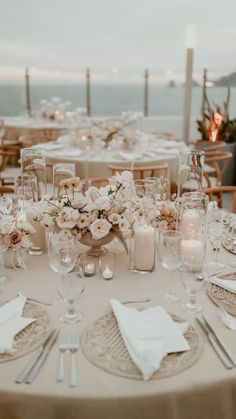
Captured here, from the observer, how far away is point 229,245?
197 centimetres

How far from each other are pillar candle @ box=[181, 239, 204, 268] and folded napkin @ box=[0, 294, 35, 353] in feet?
1.79

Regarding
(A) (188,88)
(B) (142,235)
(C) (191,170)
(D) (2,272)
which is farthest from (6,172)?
(B) (142,235)

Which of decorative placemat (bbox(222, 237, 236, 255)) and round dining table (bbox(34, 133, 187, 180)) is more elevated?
round dining table (bbox(34, 133, 187, 180))

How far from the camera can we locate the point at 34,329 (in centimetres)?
135

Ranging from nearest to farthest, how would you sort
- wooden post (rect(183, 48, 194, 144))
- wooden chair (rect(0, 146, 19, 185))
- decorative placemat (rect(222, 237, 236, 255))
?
1. decorative placemat (rect(222, 237, 236, 255))
2. wooden chair (rect(0, 146, 19, 185))
3. wooden post (rect(183, 48, 194, 144))

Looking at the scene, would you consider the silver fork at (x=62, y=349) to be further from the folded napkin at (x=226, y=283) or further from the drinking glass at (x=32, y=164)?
the drinking glass at (x=32, y=164)

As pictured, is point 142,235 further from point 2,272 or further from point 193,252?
point 2,272

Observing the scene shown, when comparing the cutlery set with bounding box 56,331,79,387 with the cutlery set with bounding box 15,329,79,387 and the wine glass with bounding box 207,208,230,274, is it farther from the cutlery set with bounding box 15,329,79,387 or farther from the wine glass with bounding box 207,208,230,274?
the wine glass with bounding box 207,208,230,274

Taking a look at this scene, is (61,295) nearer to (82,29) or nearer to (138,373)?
(138,373)

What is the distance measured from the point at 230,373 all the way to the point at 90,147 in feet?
11.5

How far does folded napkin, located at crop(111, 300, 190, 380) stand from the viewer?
1175 mm

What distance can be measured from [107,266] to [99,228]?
Result: 0.14 m

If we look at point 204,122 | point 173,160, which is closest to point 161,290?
point 173,160

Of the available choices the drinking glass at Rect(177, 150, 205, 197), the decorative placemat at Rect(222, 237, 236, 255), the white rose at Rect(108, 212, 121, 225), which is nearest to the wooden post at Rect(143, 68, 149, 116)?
the drinking glass at Rect(177, 150, 205, 197)
